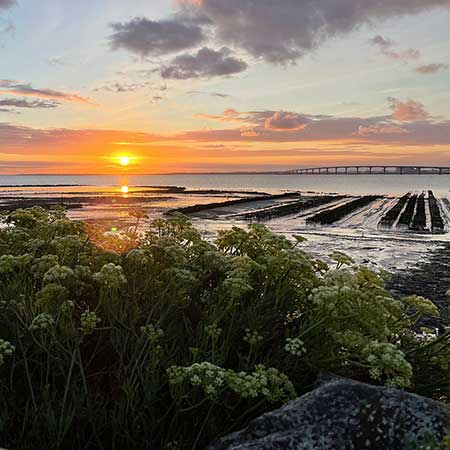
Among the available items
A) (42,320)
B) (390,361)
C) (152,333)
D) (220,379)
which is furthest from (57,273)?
(390,361)

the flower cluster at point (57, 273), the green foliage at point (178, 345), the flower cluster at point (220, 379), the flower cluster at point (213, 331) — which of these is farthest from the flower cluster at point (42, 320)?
the flower cluster at point (213, 331)

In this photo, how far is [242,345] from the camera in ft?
16.3

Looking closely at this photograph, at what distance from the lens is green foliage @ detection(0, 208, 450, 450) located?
4152mm

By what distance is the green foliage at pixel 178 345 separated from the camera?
13.6ft

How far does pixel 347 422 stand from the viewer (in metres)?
3.55

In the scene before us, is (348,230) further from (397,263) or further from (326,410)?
(326,410)

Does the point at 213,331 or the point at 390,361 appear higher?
the point at 213,331

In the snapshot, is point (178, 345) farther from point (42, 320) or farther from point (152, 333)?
point (42, 320)

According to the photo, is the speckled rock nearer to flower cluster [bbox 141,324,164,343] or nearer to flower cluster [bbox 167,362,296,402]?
flower cluster [bbox 167,362,296,402]

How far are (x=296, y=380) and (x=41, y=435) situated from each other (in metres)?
2.38

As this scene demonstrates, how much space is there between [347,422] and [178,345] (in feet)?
6.24

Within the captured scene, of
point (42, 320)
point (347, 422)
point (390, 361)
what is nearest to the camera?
point (347, 422)

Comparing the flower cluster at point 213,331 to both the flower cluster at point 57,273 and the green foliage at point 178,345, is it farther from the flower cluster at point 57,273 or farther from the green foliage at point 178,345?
the flower cluster at point 57,273

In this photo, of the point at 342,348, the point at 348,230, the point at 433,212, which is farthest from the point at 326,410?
the point at 433,212
